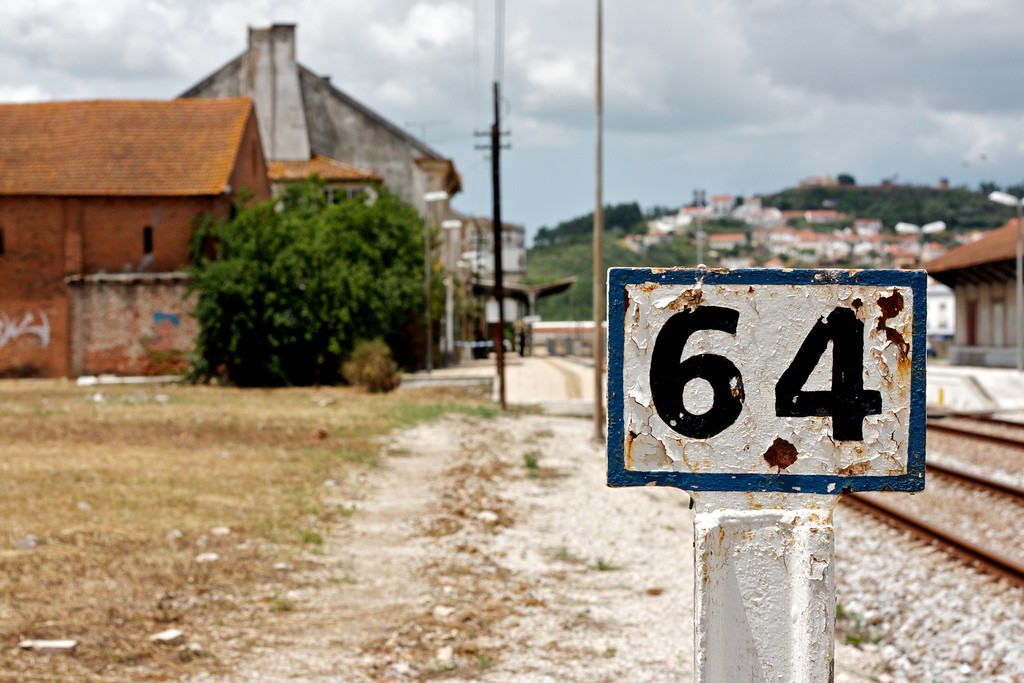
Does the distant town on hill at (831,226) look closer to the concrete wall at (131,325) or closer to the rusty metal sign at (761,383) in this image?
the concrete wall at (131,325)

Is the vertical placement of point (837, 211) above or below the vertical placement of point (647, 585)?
above

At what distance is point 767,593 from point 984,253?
45.5 meters

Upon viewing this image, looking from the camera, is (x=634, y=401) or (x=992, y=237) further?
Result: (x=992, y=237)

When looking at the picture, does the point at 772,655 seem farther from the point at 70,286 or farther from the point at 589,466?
the point at 70,286

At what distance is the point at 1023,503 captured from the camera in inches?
559

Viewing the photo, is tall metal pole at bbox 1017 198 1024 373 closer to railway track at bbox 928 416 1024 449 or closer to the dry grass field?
railway track at bbox 928 416 1024 449

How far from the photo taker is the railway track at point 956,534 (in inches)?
406

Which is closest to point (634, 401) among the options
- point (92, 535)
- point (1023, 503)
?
point (92, 535)

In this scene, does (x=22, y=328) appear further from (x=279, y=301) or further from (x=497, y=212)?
(x=497, y=212)

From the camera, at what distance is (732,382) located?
95.9 inches

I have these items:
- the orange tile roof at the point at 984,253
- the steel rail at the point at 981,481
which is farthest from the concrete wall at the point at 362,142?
the steel rail at the point at 981,481

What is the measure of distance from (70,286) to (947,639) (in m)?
36.9

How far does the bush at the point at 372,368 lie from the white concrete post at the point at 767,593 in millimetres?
32312

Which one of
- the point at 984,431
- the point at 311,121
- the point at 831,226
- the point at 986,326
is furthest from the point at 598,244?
the point at 831,226
